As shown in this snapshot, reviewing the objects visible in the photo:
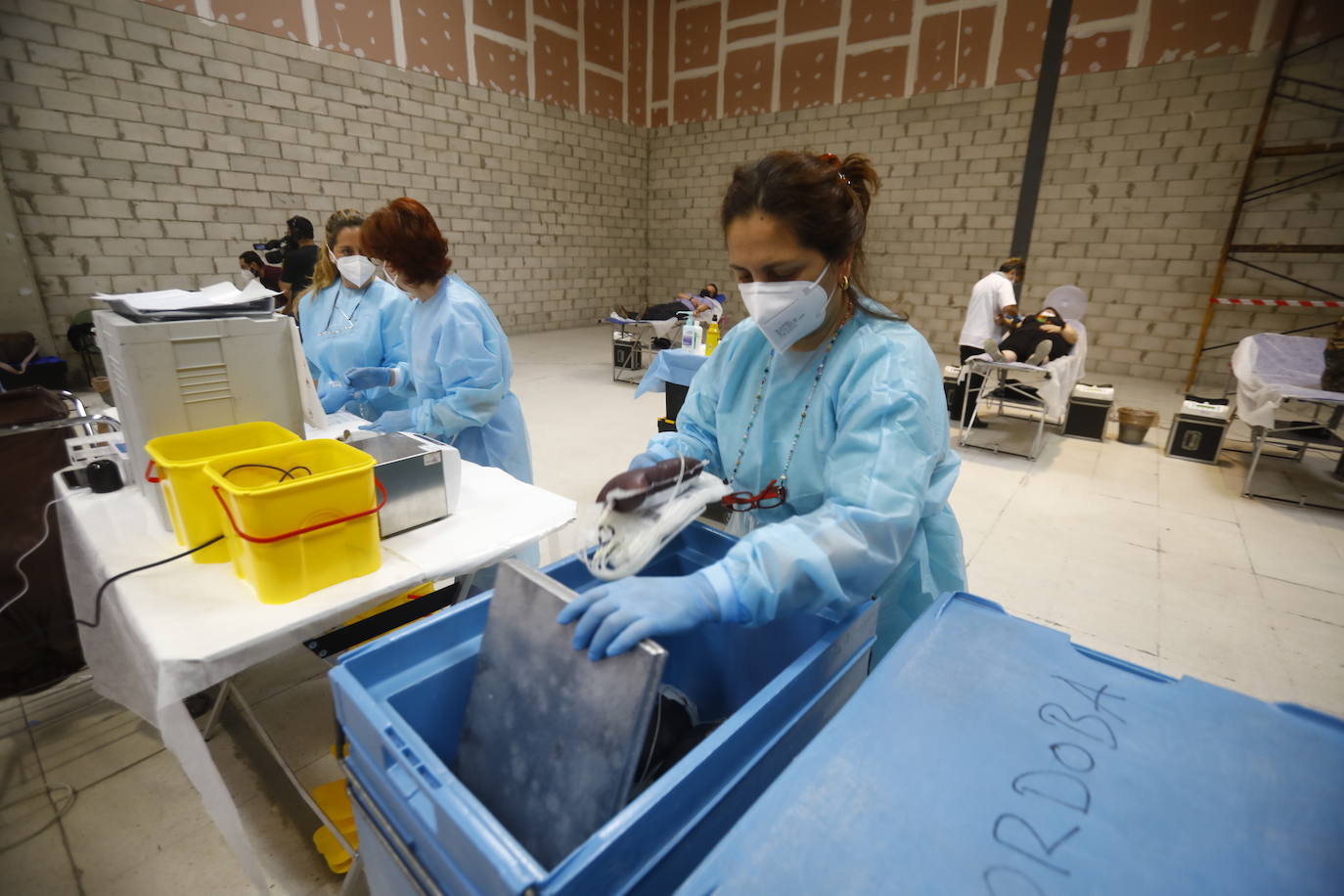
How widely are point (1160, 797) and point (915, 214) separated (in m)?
7.83

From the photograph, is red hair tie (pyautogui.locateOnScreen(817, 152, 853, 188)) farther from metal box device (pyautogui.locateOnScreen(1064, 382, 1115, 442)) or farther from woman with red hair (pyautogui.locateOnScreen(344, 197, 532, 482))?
metal box device (pyautogui.locateOnScreen(1064, 382, 1115, 442))

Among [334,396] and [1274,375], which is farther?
[1274,375]

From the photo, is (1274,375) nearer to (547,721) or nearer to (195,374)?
(547,721)

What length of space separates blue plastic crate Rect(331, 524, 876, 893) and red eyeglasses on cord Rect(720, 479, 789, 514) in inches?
7.6

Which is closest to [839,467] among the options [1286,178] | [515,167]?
[1286,178]

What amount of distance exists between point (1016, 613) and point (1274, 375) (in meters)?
3.05

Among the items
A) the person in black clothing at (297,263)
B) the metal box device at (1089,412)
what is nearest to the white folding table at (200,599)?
the person in black clothing at (297,263)

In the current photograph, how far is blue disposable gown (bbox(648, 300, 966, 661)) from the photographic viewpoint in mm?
721

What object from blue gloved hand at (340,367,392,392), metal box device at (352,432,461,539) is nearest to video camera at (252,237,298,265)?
blue gloved hand at (340,367,392,392)

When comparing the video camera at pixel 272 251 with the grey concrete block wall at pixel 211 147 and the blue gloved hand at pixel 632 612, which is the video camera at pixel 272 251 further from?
the blue gloved hand at pixel 632 612

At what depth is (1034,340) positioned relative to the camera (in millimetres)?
4254

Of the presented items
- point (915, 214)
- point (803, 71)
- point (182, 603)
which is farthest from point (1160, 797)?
point (803, 71)

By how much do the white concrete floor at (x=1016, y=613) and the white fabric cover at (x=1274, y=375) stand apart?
1.60 feet

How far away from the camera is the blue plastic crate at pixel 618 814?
1.58ft
